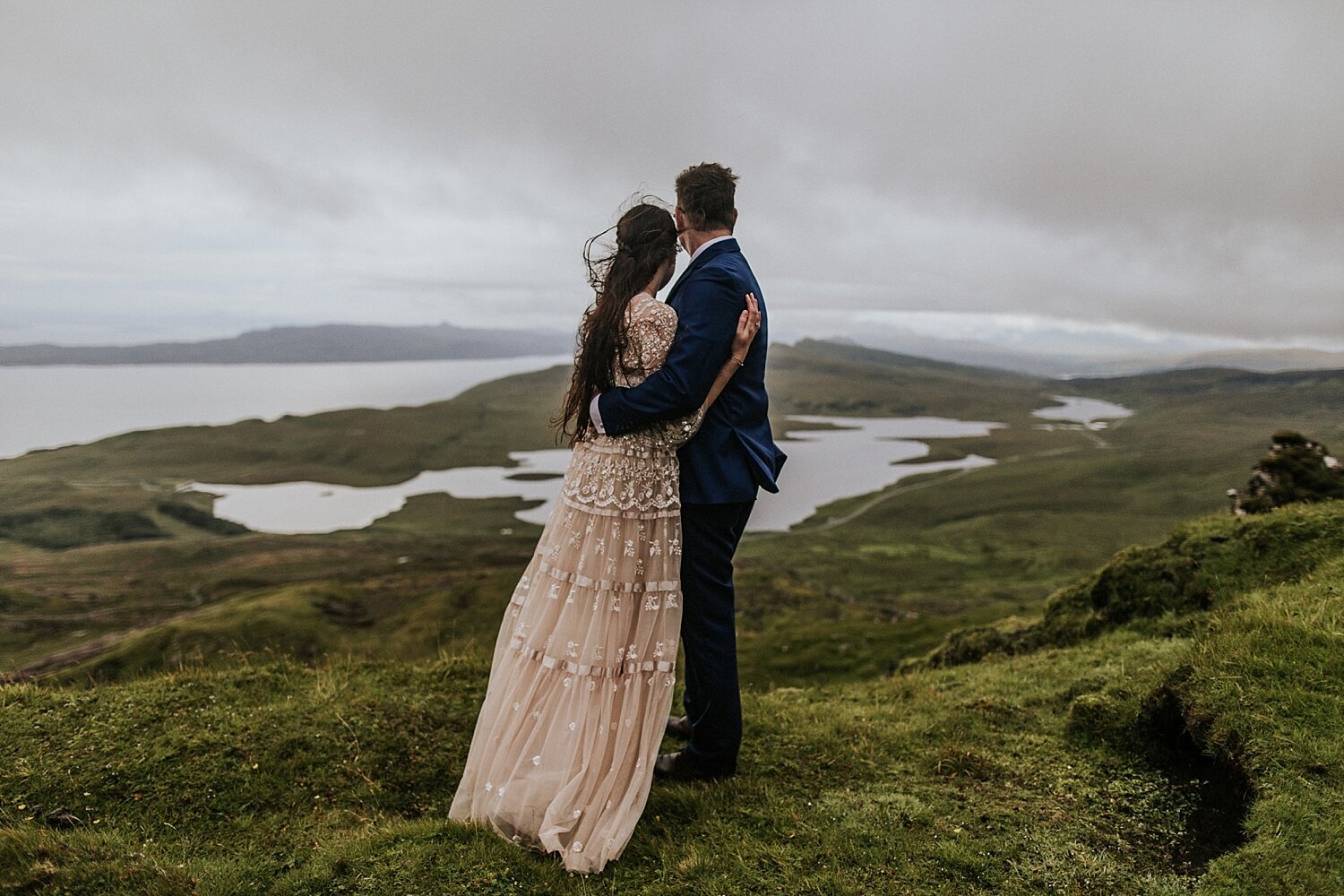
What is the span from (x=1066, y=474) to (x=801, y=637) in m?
127

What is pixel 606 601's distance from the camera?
497 cm

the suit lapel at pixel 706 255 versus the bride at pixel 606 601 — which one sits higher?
the suit lapel at pixel 706 255

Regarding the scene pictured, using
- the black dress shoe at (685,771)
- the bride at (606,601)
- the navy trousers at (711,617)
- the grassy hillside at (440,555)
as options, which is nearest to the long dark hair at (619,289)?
the bride at (606,601)

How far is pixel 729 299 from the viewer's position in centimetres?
470

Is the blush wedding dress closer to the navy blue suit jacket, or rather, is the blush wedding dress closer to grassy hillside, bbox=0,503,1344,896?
the navy blue suit jacket

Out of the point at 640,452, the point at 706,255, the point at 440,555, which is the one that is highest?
the point at 706,255

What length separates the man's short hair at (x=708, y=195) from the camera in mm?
4809

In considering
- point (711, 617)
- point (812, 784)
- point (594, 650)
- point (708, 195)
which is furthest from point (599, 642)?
point (708, 195)

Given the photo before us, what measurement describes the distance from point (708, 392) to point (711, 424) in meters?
0.31

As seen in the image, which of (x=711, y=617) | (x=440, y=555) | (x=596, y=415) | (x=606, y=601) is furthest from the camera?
(x=440, y=555)

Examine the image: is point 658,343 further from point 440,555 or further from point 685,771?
point 440,555

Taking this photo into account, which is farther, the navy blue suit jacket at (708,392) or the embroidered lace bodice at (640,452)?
the embroidered lace bodice at (640,452)

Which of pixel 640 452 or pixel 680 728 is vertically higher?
pixel 640 452

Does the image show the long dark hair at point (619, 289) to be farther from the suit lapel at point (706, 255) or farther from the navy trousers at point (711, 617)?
the navy trousers at point (711, 617)
